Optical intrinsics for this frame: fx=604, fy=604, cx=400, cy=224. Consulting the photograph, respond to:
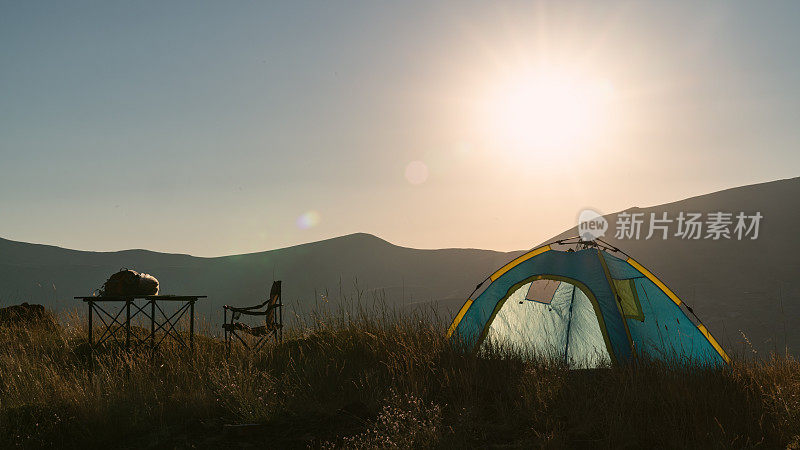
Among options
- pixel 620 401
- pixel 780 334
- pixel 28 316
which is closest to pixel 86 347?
pixel 28 316

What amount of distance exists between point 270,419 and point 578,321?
5227mm

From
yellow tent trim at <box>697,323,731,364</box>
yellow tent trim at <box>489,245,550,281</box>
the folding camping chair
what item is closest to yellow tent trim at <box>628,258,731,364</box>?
yellow tent trim at <box>697,323,731,364</box>

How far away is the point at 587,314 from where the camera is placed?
8.77m

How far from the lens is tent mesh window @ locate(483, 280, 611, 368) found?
28.4ft

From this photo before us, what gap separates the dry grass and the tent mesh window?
6.66 ft

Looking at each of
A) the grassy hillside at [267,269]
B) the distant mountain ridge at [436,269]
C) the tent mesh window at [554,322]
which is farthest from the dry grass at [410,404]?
the grassy hillside at [267,269]

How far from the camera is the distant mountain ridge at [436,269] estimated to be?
56.9 m

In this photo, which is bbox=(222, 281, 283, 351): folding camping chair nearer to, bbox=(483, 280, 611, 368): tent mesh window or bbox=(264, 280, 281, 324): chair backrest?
bbox=(264, 280, 281, 324): chair backrest

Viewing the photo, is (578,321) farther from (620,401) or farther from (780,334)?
(780,334)

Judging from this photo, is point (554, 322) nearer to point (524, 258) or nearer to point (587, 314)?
point (587, 314)

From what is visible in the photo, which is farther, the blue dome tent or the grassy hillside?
the grassy hillside

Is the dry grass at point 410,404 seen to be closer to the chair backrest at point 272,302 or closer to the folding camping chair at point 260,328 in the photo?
the folding camping chair at point 260,328

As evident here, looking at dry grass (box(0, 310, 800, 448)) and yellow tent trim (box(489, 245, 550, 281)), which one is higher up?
yellow tent trim (box(489, 245, 550, 281))

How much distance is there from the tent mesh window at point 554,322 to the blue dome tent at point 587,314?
0.01 meters
